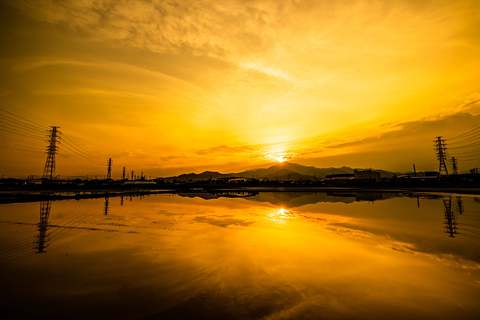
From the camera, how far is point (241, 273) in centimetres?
872

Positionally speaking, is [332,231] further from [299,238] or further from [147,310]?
Answer: [147,310]

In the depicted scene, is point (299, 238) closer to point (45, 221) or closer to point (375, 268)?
point (375, 268)

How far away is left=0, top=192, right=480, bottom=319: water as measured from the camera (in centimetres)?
618

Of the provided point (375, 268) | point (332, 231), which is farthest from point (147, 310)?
point (332, 231)

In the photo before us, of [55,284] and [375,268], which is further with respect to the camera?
[375,268]

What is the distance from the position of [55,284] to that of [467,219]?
84.8 feet

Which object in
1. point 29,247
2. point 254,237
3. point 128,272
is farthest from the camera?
point 254,237

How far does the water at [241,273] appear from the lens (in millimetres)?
6180

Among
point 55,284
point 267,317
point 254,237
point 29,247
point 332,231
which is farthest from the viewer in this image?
point 332,231

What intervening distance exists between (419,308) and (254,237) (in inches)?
350

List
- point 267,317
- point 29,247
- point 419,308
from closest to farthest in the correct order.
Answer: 1. point 267,317
2. point 419,308
3. point 29,247

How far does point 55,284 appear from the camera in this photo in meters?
7.68

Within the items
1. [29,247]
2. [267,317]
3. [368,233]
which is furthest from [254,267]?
[29,247]

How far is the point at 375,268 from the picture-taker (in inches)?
360
